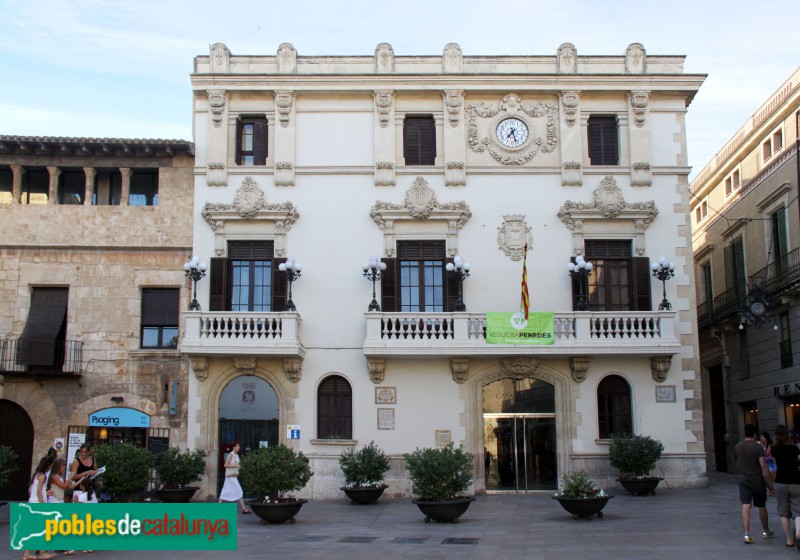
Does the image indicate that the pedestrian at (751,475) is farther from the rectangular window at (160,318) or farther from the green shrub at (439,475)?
the rectangular window at (160,318)

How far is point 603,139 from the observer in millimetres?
28328

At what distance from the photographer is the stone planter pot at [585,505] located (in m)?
19.2

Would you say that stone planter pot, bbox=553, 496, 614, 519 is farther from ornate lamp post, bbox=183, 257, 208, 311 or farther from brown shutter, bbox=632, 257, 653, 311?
ornate lamp post, bbox=183, 257, 208, 311

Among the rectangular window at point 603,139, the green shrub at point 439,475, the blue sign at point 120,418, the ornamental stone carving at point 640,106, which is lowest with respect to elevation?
the green shrub at point 439,475

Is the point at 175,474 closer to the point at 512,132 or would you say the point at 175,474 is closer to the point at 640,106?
the point at 512,132

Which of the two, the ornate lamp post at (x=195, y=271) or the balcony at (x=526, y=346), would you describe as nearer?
the balcony at (x=526, y=346)

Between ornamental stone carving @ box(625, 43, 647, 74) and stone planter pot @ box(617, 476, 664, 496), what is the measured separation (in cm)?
1237

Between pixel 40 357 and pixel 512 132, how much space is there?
15.6 meters

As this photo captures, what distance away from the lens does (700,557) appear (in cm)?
1474

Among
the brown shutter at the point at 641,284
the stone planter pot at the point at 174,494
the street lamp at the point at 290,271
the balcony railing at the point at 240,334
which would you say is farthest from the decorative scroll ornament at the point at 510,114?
the stone planter pot at the point at 174,494

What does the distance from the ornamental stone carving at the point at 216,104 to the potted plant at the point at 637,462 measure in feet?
50.2

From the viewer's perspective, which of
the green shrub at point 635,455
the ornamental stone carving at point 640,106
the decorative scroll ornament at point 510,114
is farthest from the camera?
the decorative scroll ornament at point 510,114

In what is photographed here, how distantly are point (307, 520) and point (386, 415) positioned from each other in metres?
5.79

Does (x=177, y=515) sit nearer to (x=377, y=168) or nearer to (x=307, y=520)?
(x=307, y=520)
